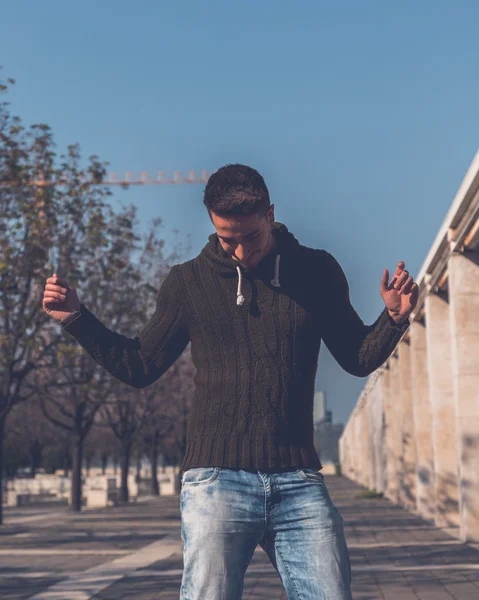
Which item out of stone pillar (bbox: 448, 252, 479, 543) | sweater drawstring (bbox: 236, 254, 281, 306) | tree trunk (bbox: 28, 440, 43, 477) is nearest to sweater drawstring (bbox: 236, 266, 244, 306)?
sweater drawstring (bbox: 236, 254, 281, 306)

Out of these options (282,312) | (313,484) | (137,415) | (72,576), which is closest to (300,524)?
(313,484)

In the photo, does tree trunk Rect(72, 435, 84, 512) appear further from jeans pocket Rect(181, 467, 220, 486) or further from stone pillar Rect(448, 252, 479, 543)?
jeans pocket Rect(181, 467, 220, 486)

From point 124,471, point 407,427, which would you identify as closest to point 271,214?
point 407,427

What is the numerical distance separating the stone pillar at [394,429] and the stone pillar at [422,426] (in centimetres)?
448

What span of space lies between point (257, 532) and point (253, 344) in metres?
0.56

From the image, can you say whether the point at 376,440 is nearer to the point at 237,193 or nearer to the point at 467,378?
the point at 467,378

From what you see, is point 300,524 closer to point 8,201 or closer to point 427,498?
point 8,201

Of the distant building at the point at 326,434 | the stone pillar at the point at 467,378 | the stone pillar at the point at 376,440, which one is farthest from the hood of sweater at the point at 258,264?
the distant building at the point at 326,434

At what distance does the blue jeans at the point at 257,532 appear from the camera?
9.87ft

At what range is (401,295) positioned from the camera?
329 cm

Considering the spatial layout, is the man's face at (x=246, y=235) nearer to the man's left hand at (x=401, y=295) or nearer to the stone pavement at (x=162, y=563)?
the man's left hand at (x=401, y=295)

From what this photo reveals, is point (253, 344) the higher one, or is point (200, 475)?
point (253, 344)

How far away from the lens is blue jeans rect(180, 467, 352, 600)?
301cm

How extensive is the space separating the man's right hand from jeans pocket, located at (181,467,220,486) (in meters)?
0.67
